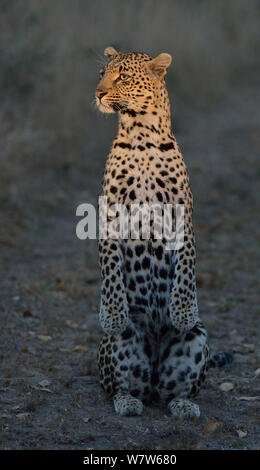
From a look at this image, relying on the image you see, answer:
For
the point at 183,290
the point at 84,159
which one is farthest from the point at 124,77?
the point at 84,159

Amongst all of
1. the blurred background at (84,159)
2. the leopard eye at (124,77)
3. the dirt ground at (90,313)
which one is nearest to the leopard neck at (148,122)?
the leopard eye at (124,77)

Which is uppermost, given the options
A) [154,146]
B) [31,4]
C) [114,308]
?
[31,4]

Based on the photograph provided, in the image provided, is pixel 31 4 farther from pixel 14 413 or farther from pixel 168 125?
pixel 14 413

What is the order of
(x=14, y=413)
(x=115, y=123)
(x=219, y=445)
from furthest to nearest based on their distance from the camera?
(x=115, y=123), (x=14, y=413), (x=219, y=445)

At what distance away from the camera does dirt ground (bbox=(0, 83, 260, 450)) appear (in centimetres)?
480

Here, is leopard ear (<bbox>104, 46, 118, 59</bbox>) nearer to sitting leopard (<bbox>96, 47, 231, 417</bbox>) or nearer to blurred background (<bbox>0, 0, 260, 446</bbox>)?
blurred background (<bbox>0, 0, 260, 446</bbox>)

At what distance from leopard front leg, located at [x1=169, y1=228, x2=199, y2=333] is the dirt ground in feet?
1.86

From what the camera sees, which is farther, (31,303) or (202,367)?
(31,303)

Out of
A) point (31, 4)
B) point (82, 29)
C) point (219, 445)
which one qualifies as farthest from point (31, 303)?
point (82, 29)

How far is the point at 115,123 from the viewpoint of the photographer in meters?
13.2

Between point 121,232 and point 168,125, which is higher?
point 168,125

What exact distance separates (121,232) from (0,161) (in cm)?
479

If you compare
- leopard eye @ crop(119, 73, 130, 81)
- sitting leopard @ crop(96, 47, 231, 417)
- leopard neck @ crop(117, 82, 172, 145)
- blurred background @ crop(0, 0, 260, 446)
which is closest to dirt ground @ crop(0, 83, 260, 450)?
blurred background @ crop(0, 0, 260, 446)

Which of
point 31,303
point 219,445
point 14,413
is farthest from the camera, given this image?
point 31,303
